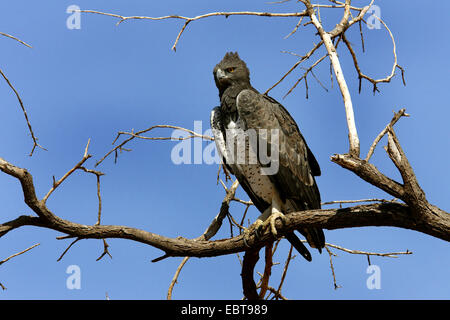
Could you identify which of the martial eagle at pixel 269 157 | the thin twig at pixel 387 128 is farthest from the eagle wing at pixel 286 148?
the thin twig at pixel 387 128

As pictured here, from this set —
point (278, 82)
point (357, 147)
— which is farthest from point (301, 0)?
point (357, 147)

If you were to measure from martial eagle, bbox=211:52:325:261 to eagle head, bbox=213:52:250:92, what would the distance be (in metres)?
0.36

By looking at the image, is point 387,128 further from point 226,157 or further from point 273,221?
point 226,157

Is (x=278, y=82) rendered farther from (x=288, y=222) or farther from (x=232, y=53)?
(x=288, y=222)

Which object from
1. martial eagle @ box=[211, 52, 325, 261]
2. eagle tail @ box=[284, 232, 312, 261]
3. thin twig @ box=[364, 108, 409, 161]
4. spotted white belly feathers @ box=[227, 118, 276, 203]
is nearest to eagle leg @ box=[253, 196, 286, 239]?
martial eagle @ box=[211, 52, 325, 261]

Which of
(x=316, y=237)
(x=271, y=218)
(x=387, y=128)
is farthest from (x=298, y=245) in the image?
(x=387, y=128)

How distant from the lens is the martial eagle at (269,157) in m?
5.02

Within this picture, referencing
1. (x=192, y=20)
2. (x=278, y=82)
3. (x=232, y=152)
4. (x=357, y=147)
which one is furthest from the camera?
(x=278, y=82)

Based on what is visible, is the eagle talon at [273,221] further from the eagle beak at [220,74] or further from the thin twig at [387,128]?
the eagle beak at [220,74]

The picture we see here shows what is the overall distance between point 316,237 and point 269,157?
93 centimetres

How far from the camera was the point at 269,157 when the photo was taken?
5.02 metres
